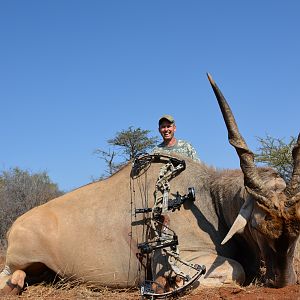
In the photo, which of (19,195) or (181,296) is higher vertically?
(19,195)

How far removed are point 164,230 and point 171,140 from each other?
222 cm

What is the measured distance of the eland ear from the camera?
14.0 feet

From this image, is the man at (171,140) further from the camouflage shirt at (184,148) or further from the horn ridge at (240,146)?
the horn ridge at (240,146)

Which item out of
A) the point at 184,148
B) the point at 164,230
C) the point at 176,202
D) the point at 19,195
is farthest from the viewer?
the point at 19,195

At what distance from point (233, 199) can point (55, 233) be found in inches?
73.8

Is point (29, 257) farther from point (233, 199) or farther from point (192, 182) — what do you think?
point (233, 199)

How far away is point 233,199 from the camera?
4785 millimetres

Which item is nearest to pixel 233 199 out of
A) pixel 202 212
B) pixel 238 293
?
pixel 202 212

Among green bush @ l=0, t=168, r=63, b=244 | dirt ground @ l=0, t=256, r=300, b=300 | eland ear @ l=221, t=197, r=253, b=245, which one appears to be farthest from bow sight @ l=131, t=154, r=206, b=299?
green bush @ l=0, t=168, r=63, b=244

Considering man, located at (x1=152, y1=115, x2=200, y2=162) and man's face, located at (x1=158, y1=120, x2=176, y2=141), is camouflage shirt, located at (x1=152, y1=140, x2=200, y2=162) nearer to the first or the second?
man, located at (x1=152, y1=115, x2=200, y2=162)

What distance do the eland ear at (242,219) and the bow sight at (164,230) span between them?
38 cm

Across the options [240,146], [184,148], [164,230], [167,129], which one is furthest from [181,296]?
[167,129]

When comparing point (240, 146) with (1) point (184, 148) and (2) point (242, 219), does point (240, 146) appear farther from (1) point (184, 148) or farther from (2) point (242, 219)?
(1) point (184, 148)

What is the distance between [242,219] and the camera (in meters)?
4.29
